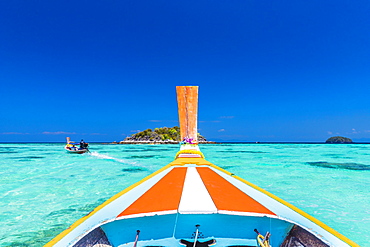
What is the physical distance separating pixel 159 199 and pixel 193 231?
587 millimetres

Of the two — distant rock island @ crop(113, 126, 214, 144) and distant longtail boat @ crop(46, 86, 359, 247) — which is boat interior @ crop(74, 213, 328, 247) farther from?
distant rock island @ crop(113, 126, 214, 144)

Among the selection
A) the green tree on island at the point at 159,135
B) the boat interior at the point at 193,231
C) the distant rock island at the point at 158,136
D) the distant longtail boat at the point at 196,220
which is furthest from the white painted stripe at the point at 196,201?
the green tree on island at the point at 159,135

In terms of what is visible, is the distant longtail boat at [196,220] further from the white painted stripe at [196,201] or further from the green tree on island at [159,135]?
the green tree on island at [159,135]

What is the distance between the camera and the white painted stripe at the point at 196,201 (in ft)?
4.78

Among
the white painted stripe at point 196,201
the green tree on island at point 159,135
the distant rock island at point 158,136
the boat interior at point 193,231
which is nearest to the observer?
the white painted stripe at point 196,201

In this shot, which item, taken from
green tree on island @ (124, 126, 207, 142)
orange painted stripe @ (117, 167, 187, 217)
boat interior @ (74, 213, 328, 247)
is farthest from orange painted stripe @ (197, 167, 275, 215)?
green tree on island @ (124, 126, 207, 142)

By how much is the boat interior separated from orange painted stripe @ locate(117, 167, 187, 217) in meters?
0.23

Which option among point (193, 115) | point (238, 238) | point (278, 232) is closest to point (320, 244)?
point (278, 232)

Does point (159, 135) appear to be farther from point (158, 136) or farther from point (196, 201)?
point (196, 201)

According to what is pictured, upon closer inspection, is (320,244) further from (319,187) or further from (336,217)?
(319,187)

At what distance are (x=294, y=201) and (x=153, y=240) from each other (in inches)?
Result: 164

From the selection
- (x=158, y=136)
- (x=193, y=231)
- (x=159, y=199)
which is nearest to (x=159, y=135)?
(x=158, y=136)

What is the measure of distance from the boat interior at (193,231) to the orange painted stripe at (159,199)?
0.75 feet

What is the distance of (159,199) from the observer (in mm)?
1789
